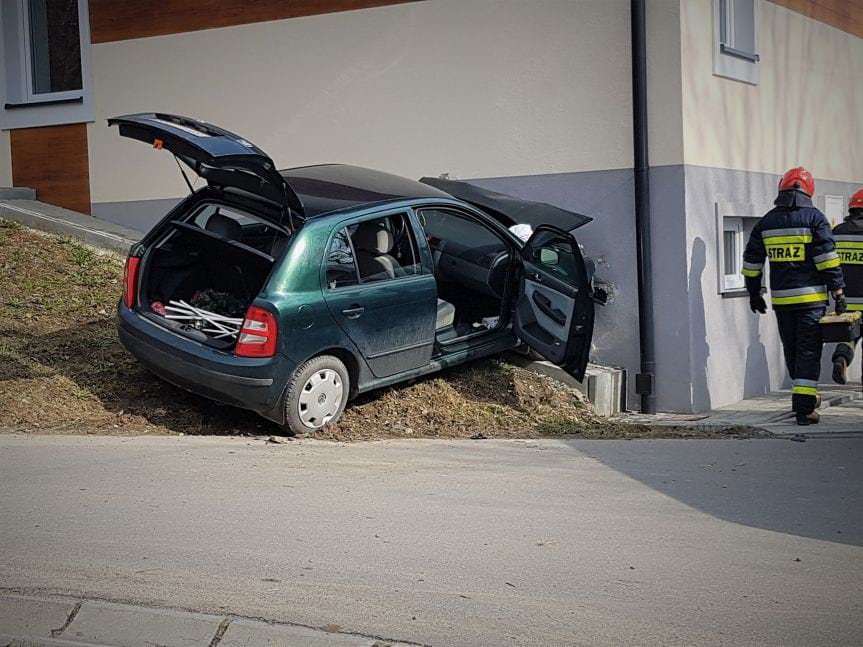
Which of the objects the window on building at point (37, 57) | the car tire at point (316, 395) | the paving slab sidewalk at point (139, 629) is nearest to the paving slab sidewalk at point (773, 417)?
the car tire at point (316, 395)

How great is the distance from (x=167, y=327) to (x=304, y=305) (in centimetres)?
117

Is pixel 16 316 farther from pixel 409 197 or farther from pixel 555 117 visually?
pixel 555 117

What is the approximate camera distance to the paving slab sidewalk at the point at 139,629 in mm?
4566

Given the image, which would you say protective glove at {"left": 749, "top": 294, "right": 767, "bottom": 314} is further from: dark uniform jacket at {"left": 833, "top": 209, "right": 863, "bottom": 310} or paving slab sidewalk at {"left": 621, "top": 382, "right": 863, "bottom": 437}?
dark uniform jacket at {"left": 833, "top": 209, "right": 863, "bottom": 310}

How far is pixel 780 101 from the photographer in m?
13.1

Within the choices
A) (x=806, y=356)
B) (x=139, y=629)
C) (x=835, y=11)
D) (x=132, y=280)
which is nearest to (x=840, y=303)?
(x=806, y=356)

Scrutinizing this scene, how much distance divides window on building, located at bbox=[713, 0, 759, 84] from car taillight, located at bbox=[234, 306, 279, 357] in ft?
18.5

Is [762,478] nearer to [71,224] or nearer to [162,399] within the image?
[162,399]

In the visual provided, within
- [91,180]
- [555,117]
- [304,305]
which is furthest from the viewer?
[91,180]

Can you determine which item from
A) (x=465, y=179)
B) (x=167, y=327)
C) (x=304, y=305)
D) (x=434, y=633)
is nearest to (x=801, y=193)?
(x=465, y=179)

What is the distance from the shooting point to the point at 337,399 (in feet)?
29.3

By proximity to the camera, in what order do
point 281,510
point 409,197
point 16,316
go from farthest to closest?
point 16,316, point 409,197, point 281,510

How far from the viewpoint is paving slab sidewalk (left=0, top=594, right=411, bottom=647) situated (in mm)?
4566

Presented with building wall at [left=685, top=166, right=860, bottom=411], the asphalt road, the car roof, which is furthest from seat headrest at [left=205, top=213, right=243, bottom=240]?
building wall at [left=685, top=166, right=860, bottom=411]
